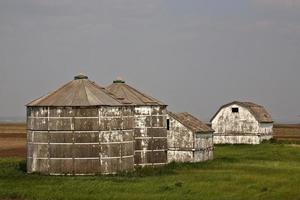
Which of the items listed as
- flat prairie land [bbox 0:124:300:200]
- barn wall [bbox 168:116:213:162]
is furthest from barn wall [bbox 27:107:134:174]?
barn wall [bbox 168:116:213:162]

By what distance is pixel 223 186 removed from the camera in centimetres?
3919

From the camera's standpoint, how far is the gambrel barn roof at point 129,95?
54781 millimetres

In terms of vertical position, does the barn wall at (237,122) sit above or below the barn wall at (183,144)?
above

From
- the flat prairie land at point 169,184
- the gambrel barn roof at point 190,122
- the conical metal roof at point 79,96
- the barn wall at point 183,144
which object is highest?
the conical metal roof at point 79,96

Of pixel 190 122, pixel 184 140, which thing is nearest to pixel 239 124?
pixel 190 122

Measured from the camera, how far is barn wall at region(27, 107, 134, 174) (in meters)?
47.4

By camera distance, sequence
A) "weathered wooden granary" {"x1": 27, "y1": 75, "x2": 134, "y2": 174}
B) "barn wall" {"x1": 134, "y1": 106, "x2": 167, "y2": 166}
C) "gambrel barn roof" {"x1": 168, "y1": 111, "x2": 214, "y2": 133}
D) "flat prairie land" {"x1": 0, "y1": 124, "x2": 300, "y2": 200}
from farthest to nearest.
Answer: "gambrel barn roof" {"x1": 168, "y1": 111, "x2": 214, "y2": 133} → "barn wall" {"x1": 134, "y1": 106, "x2": 167, "y2": 166} → "weathered wooden granary" {"x1": 27, "y1": 75, "x2": 134, "y2": 174} → "flat prairie land" {"x1": 0, "y1": 124, "x2": 300, "y2": 200}

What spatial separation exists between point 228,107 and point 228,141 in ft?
15.4

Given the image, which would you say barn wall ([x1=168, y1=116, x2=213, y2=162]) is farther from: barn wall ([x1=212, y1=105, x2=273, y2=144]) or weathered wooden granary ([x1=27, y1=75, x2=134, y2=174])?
barn wall ([x1=212, y1=105, x2=273, y2=144])

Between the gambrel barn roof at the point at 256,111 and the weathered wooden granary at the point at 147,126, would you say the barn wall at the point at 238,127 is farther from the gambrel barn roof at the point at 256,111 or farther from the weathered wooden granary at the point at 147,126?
the weathered wooden granary at the point at 147,126

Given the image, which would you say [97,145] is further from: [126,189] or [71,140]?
[126,189]

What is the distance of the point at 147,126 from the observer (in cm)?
5447

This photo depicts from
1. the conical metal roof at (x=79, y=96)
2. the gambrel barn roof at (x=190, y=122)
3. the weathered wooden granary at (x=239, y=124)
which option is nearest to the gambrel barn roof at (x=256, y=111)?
the weathered wooden granary at (x=239, y=124)

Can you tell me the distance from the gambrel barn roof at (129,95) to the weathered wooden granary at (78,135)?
506 cm
